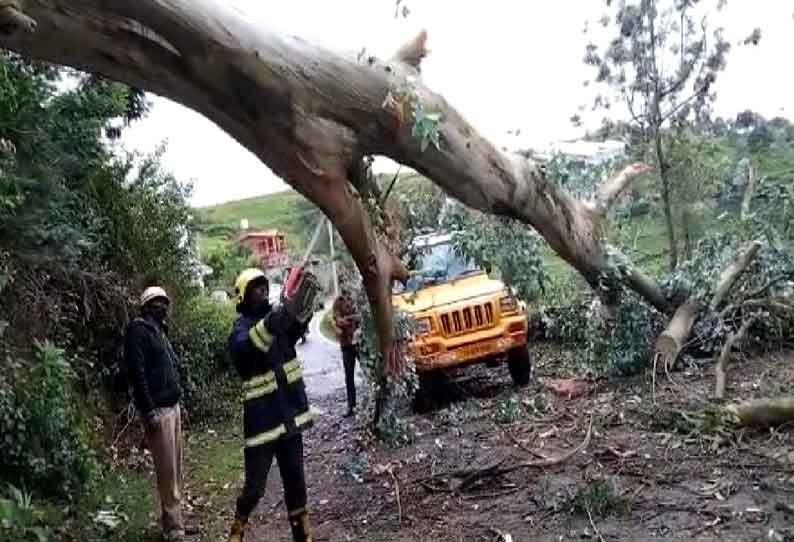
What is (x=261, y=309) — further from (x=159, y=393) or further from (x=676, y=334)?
(x=676, y=334)

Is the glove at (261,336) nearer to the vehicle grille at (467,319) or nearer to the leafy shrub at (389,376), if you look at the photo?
the leafy shrub at (389,376)

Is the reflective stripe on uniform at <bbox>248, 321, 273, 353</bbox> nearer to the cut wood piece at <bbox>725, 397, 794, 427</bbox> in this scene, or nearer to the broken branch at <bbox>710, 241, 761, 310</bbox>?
the cut wood piece at <bbox>725, 397, 794, 427</bbox>

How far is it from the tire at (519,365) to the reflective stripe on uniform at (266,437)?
513 cm

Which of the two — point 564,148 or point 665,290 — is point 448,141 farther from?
point 665,290

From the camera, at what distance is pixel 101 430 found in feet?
27.5

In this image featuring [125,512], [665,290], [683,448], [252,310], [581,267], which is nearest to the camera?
[252,310]

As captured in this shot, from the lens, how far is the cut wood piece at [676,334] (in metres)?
8.59

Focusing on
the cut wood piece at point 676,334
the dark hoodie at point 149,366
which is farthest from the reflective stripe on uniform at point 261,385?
the cut wood piece at point 676,334

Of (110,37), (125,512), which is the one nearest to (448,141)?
(110,37)

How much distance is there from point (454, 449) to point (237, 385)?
550 cm

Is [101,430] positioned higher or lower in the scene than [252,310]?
lower

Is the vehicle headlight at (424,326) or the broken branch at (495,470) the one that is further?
the vehicle headlight at (424,326)

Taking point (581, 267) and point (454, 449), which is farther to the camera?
point (581, 267)

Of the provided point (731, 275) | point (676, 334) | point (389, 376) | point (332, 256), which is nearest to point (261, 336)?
point (389, 376)
